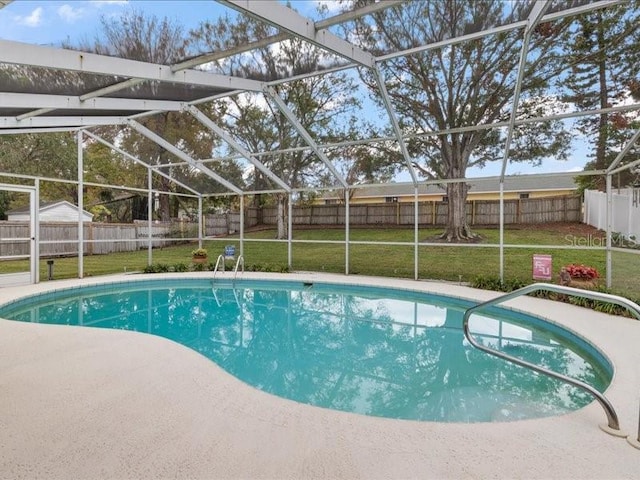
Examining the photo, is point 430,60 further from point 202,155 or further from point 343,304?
point 202,155

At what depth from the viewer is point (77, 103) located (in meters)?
5.70

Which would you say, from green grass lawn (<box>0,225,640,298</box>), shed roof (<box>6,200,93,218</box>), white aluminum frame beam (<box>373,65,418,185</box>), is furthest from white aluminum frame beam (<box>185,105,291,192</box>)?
shed roof (<box>6,200,93,218</box>)

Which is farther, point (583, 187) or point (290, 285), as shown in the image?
point (290, 285)

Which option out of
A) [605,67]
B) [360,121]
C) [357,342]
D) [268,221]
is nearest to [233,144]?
[360,121]

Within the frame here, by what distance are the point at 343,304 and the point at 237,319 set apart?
233cm

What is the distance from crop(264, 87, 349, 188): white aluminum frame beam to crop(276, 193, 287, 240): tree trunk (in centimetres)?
284

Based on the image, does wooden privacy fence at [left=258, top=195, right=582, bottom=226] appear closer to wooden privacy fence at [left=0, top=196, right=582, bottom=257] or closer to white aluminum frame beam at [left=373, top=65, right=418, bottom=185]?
wooden privacy fence at [left=0, top=196, right=582, bottom=257]

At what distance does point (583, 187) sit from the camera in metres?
8.88

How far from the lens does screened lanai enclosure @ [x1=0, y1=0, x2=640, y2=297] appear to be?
4531 mm

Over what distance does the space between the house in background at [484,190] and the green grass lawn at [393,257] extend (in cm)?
110

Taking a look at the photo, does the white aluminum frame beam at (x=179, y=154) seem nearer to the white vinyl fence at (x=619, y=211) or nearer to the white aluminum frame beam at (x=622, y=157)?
the white aluminum frame beam at (x=622, y=157)

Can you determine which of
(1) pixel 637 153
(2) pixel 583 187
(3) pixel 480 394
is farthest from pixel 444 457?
(2) pixel 583 187

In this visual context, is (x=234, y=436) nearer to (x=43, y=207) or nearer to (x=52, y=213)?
(x=43, y=207)

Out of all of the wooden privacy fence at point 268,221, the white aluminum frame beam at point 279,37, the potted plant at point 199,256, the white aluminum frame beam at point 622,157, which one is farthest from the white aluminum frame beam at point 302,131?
the white aluminum frame beam at point 622,157
